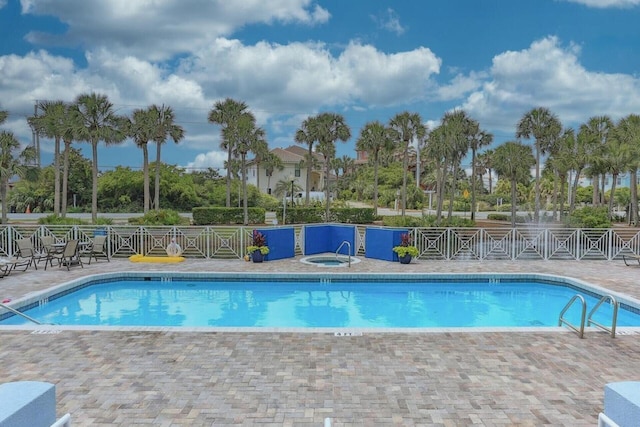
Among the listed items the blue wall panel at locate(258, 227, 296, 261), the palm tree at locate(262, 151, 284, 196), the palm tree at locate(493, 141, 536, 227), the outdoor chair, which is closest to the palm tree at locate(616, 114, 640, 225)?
the palm tree at locate(493, 141, 536, 227)

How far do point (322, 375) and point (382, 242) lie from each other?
9.07 meters

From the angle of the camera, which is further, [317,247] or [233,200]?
[233,200]

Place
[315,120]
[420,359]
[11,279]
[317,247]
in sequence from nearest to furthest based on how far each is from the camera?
[420,359], [11,279], [317,247], [315,120]

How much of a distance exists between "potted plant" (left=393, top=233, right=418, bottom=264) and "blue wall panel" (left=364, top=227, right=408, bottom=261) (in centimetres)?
20

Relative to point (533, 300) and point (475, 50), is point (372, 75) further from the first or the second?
point (533, 300)

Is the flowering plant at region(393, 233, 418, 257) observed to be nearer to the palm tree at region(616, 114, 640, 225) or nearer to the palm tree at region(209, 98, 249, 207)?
the palm tree at region(616, 114, 640, 225)

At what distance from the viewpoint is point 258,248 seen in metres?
12.8

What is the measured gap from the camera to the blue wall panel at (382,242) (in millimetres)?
13188

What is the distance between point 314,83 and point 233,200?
2188 cm

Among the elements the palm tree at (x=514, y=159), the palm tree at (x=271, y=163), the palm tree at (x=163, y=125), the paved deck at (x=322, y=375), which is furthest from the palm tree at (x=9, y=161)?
the palm tree at (x=514, y=159)

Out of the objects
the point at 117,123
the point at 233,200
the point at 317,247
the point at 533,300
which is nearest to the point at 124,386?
the point at 533,300

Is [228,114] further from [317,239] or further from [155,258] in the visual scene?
[155,258]

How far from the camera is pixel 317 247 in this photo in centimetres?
1447

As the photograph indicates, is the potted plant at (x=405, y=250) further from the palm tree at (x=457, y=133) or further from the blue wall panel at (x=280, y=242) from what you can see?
the palm tree at (x=457, y=133)
